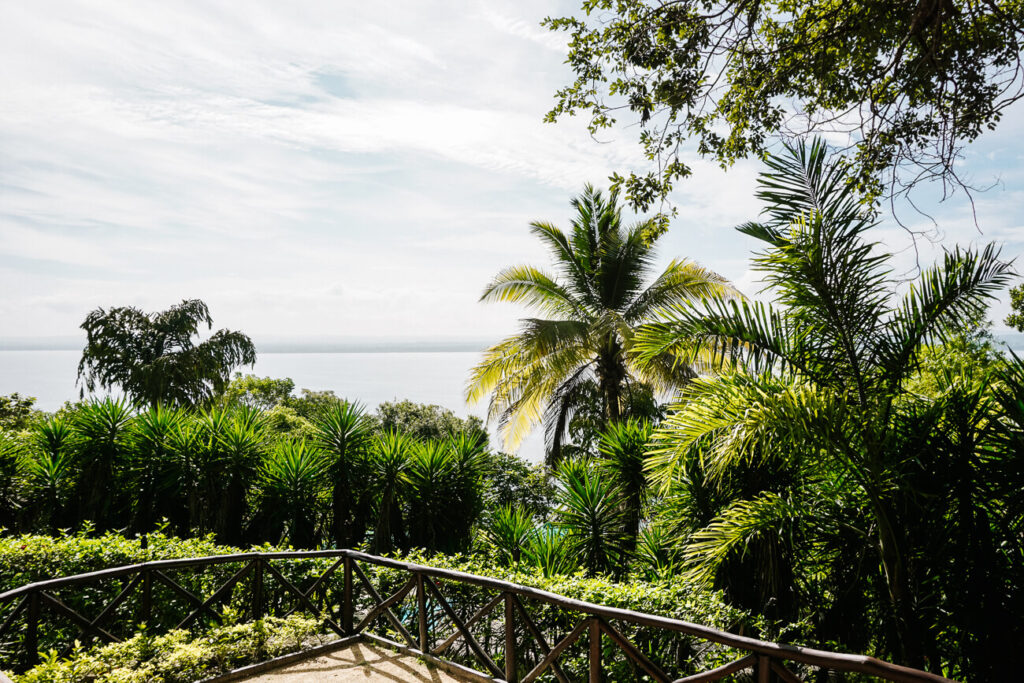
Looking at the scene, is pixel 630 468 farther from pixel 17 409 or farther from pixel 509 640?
pixel 17 409

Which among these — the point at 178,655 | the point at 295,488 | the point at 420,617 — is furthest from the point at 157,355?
the point at 420,617

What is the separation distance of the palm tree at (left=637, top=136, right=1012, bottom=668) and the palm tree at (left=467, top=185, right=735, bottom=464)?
735 cm

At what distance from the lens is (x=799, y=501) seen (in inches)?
221

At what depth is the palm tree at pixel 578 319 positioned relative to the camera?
1380 cm

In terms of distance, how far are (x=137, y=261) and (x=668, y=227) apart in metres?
51.3

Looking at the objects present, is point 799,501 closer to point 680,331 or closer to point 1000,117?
point 680,331

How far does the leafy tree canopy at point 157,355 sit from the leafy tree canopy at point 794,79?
23590 mm

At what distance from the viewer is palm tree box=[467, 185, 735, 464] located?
13797mm

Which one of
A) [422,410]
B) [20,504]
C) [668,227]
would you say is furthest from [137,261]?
[668,227]

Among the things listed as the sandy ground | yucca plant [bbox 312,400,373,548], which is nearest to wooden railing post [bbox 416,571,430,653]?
the sandy ground

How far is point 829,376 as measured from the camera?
5.32 m

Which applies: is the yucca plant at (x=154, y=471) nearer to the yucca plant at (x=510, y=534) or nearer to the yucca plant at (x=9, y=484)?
the yucca plant at (x=9, y=484)

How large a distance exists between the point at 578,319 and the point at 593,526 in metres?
7.90

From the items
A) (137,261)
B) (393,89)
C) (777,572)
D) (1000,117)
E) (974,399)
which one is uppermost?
(137,261)
